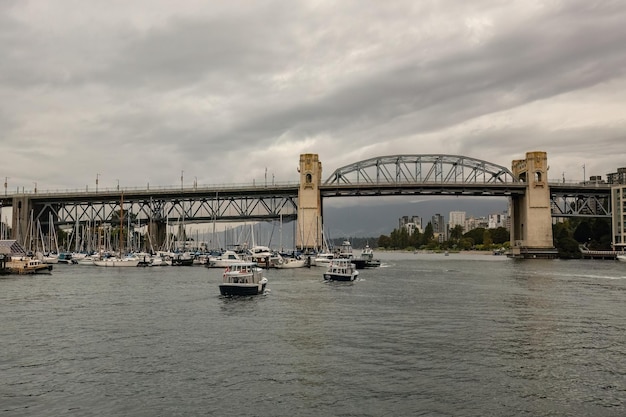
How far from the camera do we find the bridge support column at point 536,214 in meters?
159

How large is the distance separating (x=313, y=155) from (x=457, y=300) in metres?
103

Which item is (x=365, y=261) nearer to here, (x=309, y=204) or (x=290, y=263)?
(x=290, y=263)

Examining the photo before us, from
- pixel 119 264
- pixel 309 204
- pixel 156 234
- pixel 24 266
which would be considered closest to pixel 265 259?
pixel 119 264

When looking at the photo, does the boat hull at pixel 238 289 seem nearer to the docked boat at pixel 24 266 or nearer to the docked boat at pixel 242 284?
the docked boat at pixel 242 284

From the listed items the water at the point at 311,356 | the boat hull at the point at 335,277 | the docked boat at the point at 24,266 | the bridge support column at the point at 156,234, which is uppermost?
the bridge support column at the point at 156,234

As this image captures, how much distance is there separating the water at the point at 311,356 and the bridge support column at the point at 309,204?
9377 centimetres

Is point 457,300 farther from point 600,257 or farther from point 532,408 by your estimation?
point 600,257

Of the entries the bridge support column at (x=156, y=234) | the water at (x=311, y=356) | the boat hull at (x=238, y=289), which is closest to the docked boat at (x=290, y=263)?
the boat hull at (x=238, y=289)

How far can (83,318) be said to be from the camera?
146 feet

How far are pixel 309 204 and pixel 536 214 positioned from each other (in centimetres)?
6137

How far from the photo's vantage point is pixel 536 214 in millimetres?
160250

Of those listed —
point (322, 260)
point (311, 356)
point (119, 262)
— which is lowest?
point (311, 356)

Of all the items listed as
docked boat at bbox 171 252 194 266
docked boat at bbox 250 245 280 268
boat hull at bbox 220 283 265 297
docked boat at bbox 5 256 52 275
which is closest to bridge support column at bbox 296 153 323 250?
docked boat at bbox 171 252 194 266

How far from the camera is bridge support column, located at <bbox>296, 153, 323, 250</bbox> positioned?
151 m
